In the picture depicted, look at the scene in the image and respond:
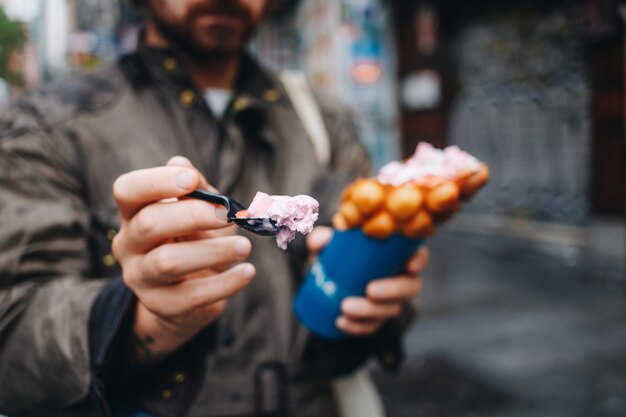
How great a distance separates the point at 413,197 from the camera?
1.06 meters

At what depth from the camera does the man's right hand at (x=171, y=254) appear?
76 centimetres

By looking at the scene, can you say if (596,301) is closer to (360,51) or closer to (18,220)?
(18,220)

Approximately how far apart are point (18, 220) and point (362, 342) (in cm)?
84

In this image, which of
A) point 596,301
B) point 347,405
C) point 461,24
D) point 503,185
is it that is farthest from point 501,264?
point 347,405

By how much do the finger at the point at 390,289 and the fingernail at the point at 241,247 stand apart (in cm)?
45

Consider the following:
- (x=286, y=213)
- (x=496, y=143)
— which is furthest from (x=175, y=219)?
(x=496, y=143)

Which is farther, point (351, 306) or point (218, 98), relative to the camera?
point (218, 98)

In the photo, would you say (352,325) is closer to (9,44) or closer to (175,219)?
(175,219)

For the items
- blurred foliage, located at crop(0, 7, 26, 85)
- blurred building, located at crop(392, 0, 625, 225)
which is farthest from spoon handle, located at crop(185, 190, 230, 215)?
blurred foliage, located at crop(0, 7, 26, 85)

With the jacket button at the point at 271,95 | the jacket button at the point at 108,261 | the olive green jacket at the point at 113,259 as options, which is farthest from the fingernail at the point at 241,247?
the jacket button at the point at 271,95

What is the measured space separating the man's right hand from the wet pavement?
10.1ft

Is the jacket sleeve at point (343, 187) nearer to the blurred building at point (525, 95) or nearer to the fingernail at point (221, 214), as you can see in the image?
the fingernail at point (221, 214)

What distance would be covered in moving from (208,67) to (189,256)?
0.90 m

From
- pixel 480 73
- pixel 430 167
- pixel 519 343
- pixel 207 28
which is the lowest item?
pixel 519 343
